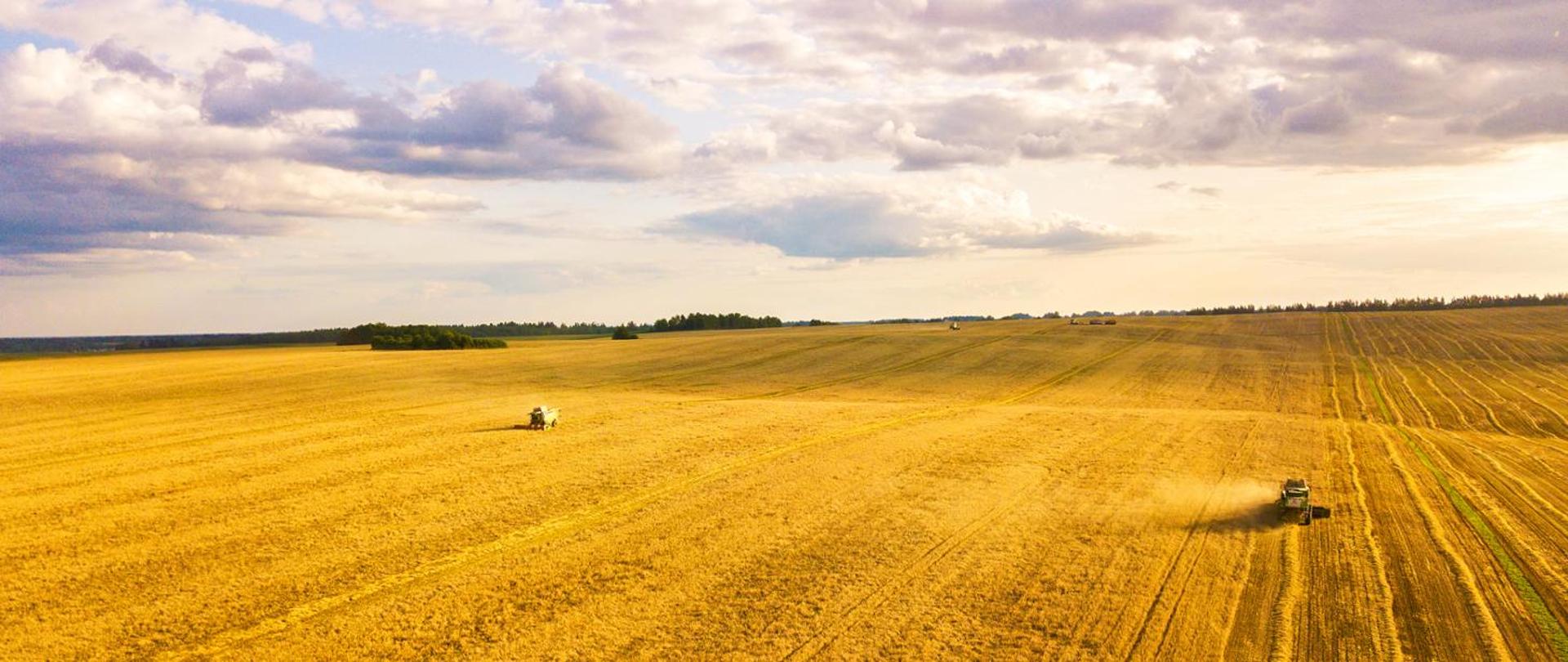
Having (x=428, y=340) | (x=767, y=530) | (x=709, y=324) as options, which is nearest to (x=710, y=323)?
(x=709, y=324)

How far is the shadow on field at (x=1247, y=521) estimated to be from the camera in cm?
1588

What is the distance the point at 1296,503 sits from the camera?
16031mm

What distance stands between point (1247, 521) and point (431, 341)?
65421 mm

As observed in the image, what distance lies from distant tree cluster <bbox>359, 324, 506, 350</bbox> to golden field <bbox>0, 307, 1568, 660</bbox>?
34370 mm

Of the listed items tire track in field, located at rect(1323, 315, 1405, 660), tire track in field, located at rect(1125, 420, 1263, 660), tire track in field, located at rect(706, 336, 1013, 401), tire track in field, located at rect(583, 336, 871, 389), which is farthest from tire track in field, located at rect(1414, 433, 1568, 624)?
tire track in field, located at rect(583, 336, 871, 389)

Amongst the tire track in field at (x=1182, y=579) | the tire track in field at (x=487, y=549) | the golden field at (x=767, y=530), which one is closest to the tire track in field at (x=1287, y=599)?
the golden field at (x=767, y=530)

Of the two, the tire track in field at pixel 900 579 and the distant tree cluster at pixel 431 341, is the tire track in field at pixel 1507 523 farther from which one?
the distant tree cluster at pixel 431 341

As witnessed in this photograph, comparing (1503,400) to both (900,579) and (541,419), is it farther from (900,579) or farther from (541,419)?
(541,419)

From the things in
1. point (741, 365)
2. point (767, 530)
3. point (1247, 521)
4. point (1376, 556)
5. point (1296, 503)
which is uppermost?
point (741, 365)

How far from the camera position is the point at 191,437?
79.7ft

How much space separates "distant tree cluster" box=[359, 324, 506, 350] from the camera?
7006 cm

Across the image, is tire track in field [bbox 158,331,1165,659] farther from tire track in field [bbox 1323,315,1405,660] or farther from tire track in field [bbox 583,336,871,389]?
tire track in field [bbox 583,336,871,389]

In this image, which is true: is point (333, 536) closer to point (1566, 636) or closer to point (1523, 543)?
point (1566, 636)

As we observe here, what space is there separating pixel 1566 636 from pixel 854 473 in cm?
1218
